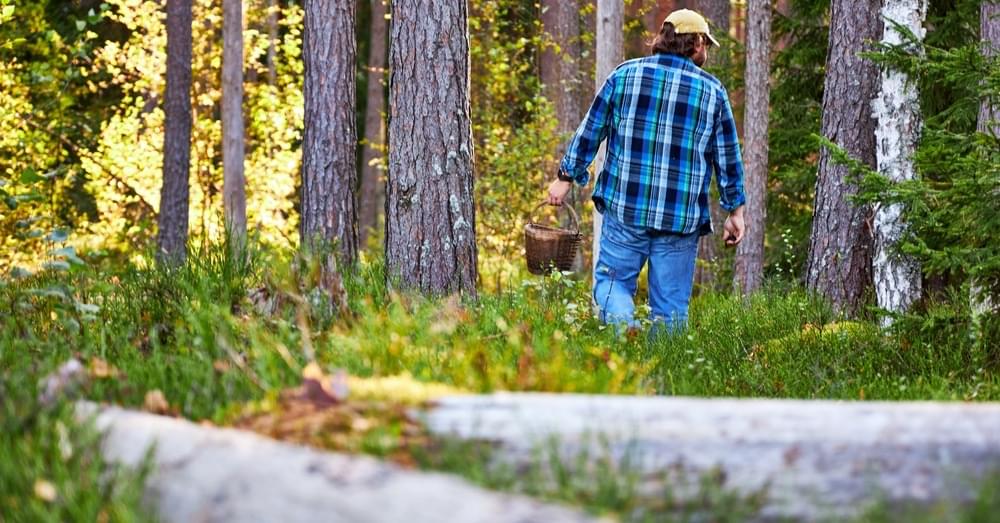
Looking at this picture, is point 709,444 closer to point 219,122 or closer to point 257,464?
point 257,464

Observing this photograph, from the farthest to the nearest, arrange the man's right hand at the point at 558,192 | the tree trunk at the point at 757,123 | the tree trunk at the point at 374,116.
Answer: the tree trunk at the point at 374,116
the tree trunk at the point at 757,123
the man's right hand at the point at 558,192

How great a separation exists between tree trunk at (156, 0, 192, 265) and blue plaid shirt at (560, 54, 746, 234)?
9.73 meters

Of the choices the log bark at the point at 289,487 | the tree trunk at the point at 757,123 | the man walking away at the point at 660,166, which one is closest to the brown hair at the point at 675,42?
the man walking away at the point at 660,166

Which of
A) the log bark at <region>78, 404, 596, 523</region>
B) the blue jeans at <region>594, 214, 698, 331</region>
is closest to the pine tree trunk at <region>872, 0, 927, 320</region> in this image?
the blue jeans at <region>594, 214, 698, 331</region>

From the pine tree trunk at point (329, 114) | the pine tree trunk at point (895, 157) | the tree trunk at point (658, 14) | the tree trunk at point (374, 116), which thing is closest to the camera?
the pine tree trunk at point (895, 157)

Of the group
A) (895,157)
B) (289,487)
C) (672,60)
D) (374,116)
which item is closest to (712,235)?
(895,157)

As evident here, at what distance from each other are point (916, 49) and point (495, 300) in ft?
10.3

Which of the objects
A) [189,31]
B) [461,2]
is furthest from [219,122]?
[461,2]

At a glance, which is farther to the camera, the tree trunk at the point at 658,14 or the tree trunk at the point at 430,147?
the tree trunk at the point at 658,14

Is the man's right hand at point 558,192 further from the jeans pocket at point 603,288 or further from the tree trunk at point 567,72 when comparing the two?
the tree trunk at point 567,72

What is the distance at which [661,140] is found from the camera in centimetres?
681

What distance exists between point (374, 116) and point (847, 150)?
16.4 meters

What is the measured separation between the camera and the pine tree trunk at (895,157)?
762 centimetres

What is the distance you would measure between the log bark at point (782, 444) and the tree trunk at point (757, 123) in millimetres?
9333
